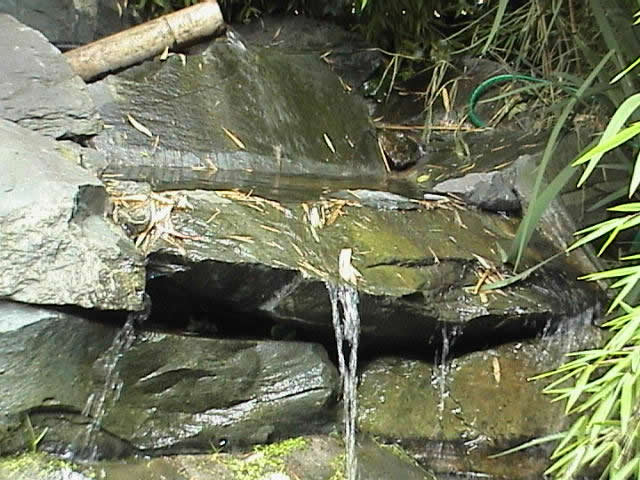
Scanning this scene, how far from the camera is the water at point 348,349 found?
6.31 feet

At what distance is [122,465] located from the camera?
1.69m

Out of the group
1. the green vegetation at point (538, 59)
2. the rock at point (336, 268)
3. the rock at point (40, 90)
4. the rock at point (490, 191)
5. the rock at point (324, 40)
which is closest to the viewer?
the rock at point (336, 268)

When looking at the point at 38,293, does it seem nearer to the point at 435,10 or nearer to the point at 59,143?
the point at 59,143

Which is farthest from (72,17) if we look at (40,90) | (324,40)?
(324,40)

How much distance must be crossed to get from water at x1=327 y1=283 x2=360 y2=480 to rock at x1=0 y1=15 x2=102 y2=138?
1096mm

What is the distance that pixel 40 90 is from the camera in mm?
2443

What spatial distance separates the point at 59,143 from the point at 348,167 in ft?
4.27

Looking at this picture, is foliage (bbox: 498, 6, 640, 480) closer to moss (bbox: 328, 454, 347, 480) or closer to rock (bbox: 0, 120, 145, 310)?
moss (bbox: 328, 454, 347, 480)

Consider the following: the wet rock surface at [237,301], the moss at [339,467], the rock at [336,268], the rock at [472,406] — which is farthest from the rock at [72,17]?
the moss at [339,467]

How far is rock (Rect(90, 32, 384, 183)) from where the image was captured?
104 inches

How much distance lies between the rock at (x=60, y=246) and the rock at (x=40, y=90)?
0.63 metres

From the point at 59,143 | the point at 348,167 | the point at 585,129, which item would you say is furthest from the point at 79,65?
the point at 585,129

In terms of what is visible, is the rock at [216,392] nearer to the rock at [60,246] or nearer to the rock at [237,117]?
the rock at [60,246]

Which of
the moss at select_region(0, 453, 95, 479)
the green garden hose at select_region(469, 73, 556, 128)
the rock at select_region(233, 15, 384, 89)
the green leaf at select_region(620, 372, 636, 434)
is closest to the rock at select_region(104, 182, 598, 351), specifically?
the moss at select_region(0, 453, 95, 479)
